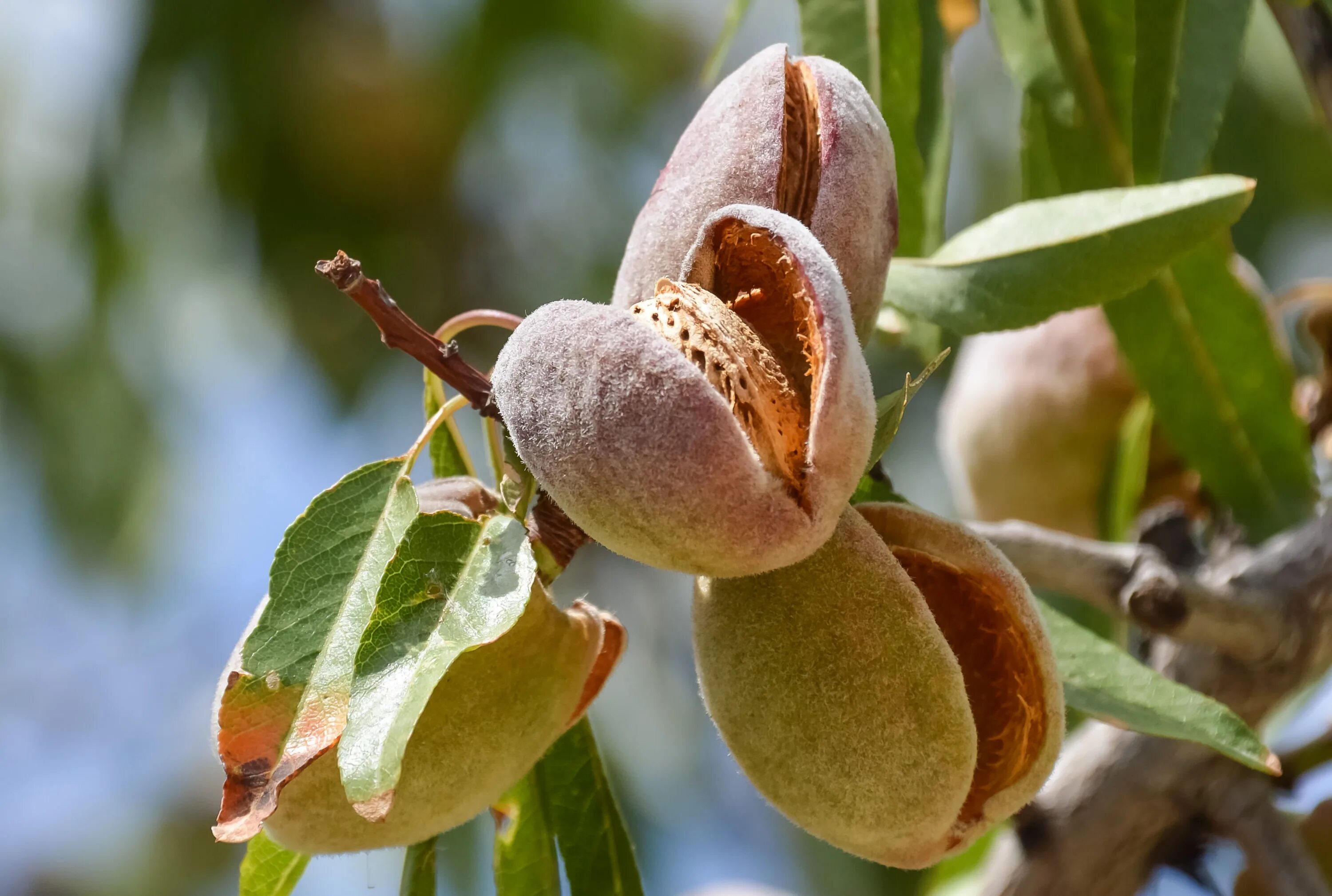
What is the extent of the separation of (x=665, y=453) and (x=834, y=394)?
9 cm

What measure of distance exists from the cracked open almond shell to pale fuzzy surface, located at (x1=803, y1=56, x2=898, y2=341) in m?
0.16

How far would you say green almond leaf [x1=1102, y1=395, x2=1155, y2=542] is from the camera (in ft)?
5.51

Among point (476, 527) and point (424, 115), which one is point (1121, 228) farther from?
point (424, 115)

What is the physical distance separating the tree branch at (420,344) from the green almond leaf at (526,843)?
36 centimetres

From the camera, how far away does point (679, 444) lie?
72 cm

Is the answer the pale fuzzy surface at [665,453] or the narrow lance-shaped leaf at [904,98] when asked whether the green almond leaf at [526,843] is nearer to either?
the pale fuzzy surface at [665,453]

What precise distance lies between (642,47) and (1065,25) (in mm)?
2555

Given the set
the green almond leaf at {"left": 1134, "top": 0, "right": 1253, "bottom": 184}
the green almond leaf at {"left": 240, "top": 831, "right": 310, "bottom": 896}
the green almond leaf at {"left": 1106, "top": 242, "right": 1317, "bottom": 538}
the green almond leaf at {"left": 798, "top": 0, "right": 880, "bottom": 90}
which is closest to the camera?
the green almond leaf at {"left": 240, "top": 831, "right": 310, "bottom": 896}

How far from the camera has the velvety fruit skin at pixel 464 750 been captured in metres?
0.89

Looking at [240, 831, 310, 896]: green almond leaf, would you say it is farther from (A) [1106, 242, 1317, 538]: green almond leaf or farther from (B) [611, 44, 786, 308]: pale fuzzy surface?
(A) [1106, 242, 1317, 538]: green almond leaf

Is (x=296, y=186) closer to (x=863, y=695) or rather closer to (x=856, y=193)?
(x=856, y=193)

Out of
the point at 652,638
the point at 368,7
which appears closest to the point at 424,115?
the point at 368,7

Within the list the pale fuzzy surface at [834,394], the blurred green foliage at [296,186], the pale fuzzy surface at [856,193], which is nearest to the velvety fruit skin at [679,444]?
the pale fuzzy surface at [834,394]

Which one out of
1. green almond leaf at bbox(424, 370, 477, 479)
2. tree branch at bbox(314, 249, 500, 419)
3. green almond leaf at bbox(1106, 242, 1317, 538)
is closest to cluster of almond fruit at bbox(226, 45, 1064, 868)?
tree branch at bbox(314, 249, 500, 419)
